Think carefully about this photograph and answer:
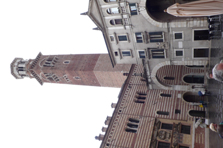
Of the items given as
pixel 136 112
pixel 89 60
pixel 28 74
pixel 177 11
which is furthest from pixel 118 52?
pixel 28 74

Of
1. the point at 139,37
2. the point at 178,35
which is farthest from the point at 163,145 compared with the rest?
the point at 139,37

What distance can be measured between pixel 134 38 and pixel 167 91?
29.7 feet

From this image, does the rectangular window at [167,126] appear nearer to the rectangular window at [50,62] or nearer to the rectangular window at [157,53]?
the rectangular window at [157,53]

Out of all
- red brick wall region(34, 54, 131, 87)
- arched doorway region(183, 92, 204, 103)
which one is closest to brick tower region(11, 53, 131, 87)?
red brick wall region(34, 54, 131, 87)

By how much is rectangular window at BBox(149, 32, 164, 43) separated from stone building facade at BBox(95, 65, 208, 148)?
770 centimetres

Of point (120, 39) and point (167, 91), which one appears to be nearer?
point (120, 39)

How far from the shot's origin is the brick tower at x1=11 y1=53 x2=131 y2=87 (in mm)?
34634

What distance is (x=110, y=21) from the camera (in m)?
21.2

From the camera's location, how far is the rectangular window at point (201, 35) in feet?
58.5

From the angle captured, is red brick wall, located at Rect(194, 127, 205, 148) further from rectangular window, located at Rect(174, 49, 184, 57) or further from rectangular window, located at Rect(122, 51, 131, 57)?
rectangular window, located at Rect(122, 51, 131, 57)

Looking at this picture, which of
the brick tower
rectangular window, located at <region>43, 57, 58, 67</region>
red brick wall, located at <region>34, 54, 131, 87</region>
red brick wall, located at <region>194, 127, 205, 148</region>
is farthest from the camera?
rectangular window, located at <region>43, 57, 58, 67</region>

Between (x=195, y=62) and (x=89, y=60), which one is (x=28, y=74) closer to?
(x=89, y=60)

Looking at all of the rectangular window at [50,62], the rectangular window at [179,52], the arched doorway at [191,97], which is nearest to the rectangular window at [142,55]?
the rectangular window at [179,52]

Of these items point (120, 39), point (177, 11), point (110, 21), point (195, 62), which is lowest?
point (195, 62)
